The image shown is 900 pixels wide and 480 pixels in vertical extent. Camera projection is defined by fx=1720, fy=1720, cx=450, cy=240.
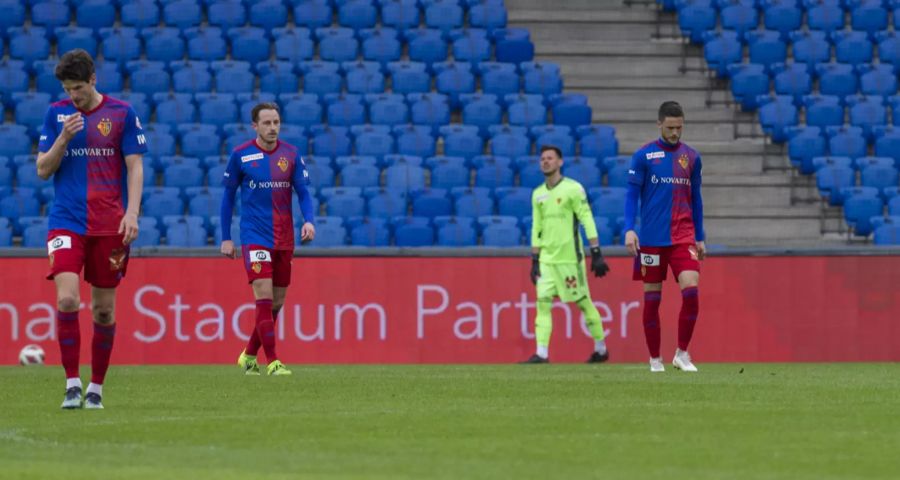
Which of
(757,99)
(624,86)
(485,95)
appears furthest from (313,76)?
(757,99)

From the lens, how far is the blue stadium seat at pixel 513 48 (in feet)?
83.6

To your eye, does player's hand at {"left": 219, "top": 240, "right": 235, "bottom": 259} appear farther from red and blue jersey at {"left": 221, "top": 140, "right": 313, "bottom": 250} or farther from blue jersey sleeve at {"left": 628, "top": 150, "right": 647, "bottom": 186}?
blue jersey sleeve at {"left": 628, "top": 150, "right": 647, "bottom": 186}

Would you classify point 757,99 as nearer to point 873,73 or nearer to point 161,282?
point 873,73

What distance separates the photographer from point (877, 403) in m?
10.4

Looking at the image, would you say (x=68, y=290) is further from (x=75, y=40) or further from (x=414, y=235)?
(x=75, y=40)

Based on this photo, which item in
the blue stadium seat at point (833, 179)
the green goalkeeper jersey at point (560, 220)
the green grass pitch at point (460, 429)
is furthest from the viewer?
the blue stadium seat at point (833, 179)

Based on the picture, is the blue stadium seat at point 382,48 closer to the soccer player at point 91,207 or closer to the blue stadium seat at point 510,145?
the blue stadium seat at point 510,145

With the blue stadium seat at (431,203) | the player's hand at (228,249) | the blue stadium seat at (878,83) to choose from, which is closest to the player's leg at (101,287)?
the player's hand at (228,249)

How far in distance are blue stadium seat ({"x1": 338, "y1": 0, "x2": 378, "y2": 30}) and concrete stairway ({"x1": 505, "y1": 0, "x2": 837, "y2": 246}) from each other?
257cm

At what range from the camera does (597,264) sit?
56.5 ft

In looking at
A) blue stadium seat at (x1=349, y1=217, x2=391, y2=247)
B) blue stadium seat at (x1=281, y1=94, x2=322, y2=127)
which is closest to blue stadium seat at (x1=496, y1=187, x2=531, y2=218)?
blue stadium seat at (x1=349, y1=217, x2=391, y2=247)

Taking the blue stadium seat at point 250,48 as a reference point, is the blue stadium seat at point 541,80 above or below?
below

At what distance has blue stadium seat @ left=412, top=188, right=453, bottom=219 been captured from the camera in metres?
21.1

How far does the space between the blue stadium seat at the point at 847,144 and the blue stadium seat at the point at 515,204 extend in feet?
16.0
